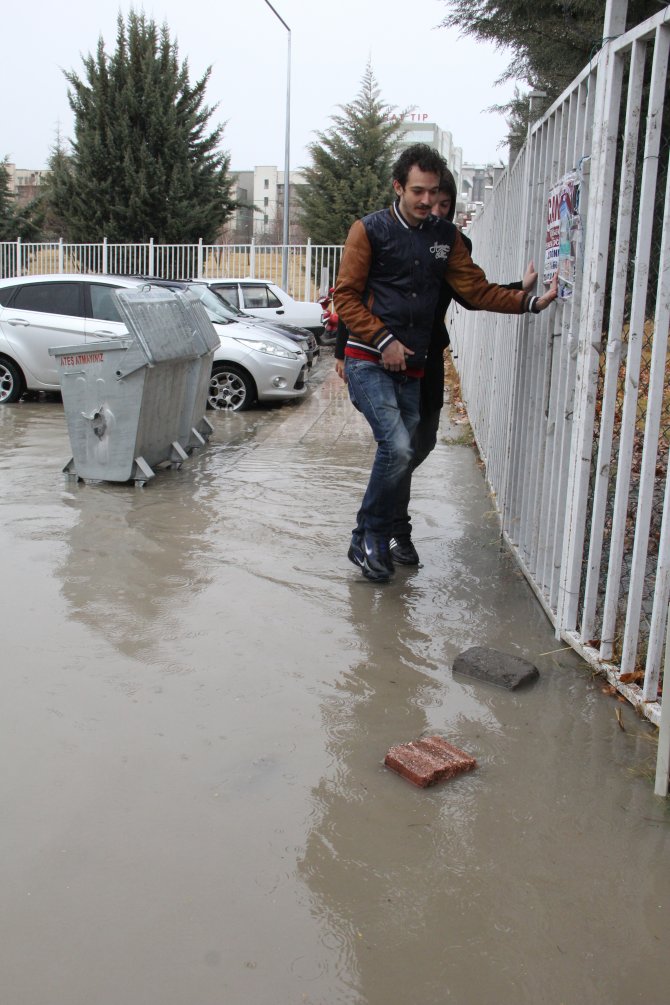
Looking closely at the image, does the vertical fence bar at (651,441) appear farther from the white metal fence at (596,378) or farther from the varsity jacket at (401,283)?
the varsity jacket at (401,283)

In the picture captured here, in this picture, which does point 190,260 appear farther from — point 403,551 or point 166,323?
point 403,551

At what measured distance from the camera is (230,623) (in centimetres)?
437

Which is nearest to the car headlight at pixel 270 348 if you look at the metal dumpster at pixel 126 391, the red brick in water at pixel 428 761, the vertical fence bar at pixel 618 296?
the metal dumpster at pixel 126 391

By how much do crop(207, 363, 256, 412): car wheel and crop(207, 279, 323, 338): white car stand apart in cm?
457

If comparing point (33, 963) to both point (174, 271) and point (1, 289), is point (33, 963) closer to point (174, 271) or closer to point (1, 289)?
point (1, 289)

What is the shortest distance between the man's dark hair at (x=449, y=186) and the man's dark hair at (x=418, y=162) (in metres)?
0.07

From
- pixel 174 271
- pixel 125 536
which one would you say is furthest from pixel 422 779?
pixel 174 271

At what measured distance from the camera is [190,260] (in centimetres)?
2500

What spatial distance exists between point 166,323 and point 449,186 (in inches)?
130

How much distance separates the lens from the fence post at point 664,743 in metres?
2.91

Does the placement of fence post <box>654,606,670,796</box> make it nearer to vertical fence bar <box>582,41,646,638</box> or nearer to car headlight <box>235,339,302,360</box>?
vertical fence bar <box>582,41,646,638</box>

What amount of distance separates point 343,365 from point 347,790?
2.66m

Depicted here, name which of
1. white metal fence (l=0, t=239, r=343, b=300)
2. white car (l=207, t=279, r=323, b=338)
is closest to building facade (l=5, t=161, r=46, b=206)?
white metal fence (l=0, t=239, r=343, b=300)

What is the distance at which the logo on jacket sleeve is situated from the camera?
4691 mm
